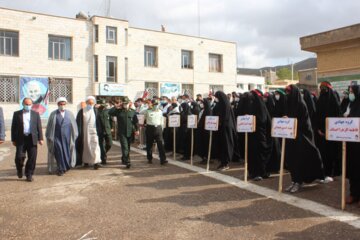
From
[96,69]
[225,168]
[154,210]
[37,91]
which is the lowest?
[154,210]

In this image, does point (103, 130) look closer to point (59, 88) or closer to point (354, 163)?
point (354, 163)

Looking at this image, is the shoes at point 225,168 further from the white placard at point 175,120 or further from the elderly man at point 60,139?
the elderly man at point 60,139

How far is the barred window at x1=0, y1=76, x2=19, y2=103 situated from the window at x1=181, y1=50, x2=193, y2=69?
14.6 metres

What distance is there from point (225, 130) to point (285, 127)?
2.46 metres

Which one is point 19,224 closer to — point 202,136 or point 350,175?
point 350,175

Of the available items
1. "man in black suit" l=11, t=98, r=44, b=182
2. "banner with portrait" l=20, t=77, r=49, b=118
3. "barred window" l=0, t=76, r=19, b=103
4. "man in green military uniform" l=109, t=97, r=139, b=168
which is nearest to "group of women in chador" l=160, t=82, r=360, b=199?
"man in green military uniform" l=109, t=97, r=139, b=168

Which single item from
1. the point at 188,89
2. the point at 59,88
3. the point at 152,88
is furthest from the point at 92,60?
the point at 188,89

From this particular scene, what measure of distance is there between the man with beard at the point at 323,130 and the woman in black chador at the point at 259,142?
1.03m

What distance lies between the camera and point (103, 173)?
8727 millimetres

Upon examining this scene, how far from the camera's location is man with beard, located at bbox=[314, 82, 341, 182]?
715 centimetres

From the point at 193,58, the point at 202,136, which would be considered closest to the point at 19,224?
the point at 202,136

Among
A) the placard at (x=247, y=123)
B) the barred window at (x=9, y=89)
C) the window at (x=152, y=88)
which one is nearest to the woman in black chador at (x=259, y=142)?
the placard at (x=247, y=123)

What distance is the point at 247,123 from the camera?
24.8 feet

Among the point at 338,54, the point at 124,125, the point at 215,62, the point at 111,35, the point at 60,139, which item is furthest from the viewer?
the point at 215,62
